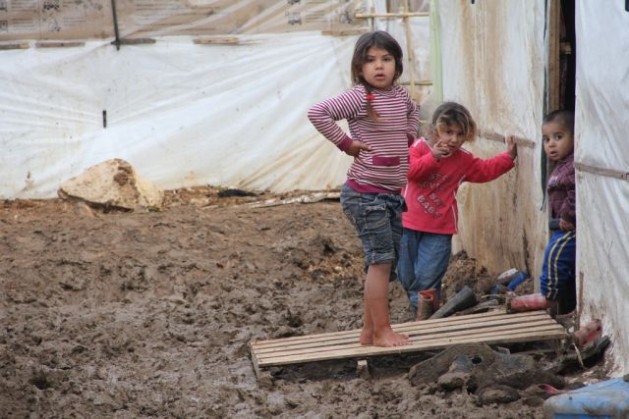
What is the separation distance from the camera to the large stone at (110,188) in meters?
11.7

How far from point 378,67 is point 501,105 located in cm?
177

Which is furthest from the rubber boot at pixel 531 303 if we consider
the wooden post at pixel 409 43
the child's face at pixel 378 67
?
the wooden post at pixel 409 43

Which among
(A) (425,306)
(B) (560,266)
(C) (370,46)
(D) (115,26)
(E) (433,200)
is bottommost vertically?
(A) (425,306)

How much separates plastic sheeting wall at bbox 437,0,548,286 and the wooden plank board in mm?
660

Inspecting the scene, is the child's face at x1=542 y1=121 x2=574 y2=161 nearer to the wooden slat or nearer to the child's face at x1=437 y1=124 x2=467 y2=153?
the child's face at x1=437 y1=124 x2=467 y2=153

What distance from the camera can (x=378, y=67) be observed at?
224 inches

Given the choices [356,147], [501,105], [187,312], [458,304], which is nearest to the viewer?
[356,147]

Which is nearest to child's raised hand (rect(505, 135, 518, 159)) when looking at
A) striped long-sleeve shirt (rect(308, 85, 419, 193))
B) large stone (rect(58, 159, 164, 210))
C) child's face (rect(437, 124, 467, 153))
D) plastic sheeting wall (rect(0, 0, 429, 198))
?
child's face (rect(437, 124, 467, 153))

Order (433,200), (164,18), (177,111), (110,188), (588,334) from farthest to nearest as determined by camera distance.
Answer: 1. (177,111)
2. (164,18)
3. (110,188)
4. (433,200)
5. (588,334)

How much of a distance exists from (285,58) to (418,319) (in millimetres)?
7304

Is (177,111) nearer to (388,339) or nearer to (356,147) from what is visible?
(356,147)

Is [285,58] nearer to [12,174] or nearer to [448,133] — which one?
[12,174]

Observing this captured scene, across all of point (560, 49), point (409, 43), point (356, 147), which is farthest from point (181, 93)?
point (356, 147)

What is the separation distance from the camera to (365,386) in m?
5.44
